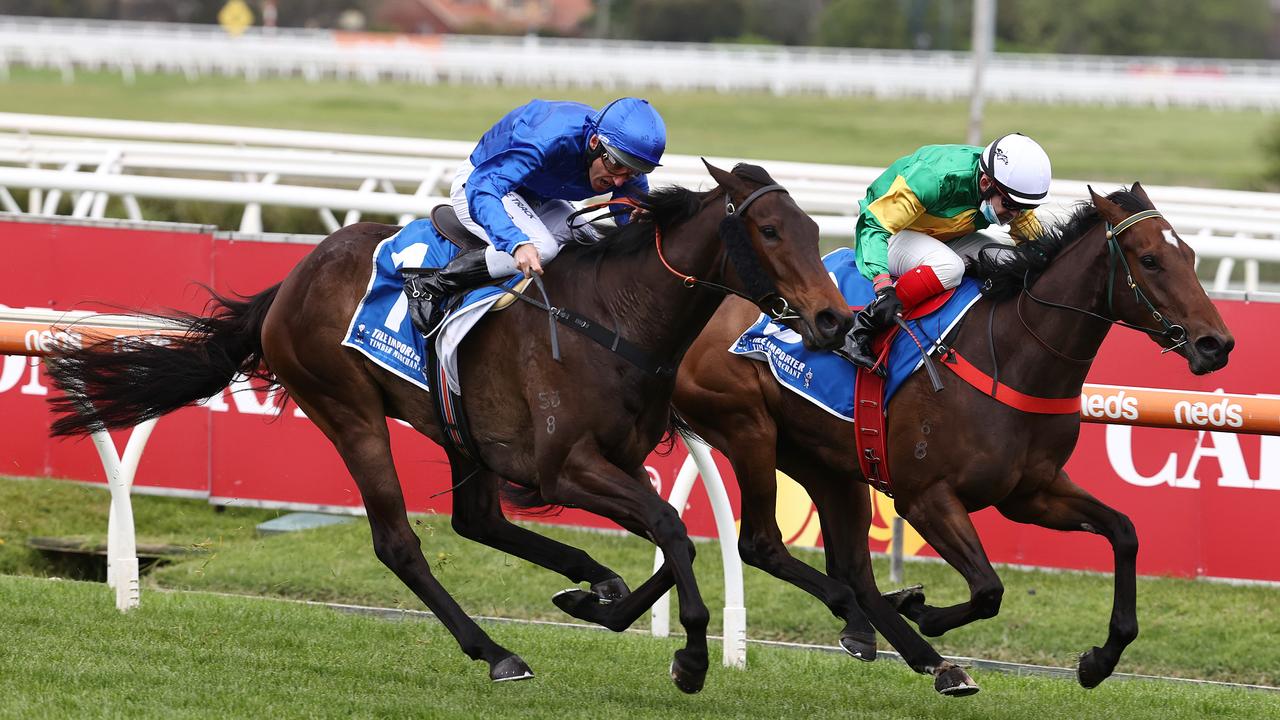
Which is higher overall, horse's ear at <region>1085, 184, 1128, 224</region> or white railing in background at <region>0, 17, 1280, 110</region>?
horse's ear at <region>1085, 184, 1128, 224</region>

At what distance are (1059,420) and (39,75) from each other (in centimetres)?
3905

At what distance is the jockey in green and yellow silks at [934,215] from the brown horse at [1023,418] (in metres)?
0.15

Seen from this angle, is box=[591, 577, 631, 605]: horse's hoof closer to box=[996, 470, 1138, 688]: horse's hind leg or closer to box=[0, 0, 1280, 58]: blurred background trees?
box=[996, 470, 1138, 688]: horse's hind leg

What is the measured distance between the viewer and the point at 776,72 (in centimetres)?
3934

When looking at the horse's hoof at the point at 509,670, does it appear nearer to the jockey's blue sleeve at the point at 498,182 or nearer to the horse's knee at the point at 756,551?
the horse's knee at the point at 756,551

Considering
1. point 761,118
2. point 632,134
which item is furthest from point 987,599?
point 761,118

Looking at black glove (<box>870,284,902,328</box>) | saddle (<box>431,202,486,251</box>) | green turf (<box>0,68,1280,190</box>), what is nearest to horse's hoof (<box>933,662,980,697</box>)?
black glove (<box>870,284,902,328</box>)

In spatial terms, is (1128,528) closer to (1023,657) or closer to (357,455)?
(1023,657)

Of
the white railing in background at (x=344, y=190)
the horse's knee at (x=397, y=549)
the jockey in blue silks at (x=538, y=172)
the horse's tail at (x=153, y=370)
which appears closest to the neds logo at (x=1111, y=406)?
the white railing in background at (x=344, y=190)

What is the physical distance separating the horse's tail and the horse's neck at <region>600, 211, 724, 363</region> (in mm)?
1496

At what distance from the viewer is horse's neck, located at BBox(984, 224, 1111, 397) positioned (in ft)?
15.9

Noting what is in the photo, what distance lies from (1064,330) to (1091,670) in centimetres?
99

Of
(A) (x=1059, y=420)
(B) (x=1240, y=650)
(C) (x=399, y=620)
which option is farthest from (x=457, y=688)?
(B) (x=1240, y=650)

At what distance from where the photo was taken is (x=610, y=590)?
4.99 m
